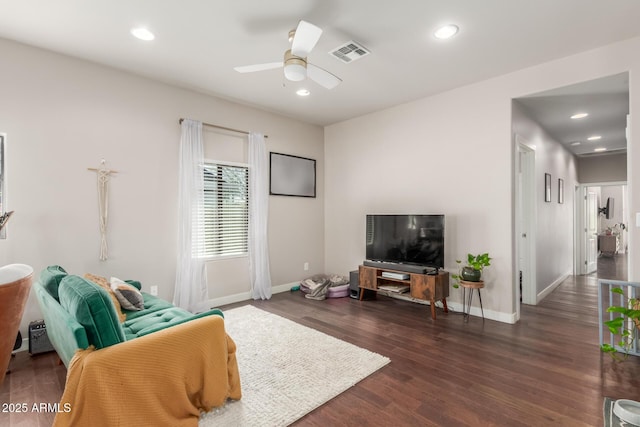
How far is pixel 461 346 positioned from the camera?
292cm

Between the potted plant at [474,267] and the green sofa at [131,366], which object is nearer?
the green sofa at [131,366]

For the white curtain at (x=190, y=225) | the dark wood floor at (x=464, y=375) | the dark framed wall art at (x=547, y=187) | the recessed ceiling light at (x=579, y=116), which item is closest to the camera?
the dark wood floor at (x=464, y=375)

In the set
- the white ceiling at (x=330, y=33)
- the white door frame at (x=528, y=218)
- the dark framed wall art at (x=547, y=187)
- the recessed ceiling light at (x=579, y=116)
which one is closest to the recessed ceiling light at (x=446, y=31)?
the white ceiling at (x=330, y=33)

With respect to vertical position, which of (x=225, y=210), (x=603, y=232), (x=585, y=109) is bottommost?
(x=603, y=232)

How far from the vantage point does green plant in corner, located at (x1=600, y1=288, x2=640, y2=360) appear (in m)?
2.41

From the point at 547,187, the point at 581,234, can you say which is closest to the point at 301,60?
the point at 547,187

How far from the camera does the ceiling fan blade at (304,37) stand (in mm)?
2131

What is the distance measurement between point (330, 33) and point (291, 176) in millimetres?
2670

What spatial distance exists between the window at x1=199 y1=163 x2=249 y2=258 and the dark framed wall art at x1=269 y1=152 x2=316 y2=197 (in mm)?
502

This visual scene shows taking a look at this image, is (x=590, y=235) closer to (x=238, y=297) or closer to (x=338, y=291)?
(x=338, y=291)

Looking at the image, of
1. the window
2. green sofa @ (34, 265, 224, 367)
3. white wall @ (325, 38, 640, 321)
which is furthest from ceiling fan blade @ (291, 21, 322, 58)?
white wall @ (325, 38, 640, 321)

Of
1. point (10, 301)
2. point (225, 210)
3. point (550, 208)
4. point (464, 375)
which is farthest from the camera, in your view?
point (550, 208)

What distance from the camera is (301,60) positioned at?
257cm

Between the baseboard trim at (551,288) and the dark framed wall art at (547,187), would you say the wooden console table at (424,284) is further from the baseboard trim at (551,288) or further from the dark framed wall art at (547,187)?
the dark framed wall art at (547,187)
